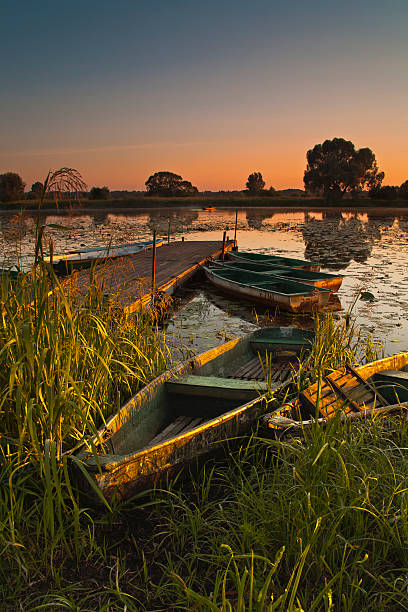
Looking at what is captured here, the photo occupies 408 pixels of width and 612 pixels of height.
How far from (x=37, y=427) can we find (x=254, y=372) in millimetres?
3240

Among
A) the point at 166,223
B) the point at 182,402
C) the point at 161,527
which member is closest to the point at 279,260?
the point at 182,402

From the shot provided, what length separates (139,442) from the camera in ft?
12.4

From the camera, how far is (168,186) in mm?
98938

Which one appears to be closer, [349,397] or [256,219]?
[349,397]

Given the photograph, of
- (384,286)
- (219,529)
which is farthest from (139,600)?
(384,286)

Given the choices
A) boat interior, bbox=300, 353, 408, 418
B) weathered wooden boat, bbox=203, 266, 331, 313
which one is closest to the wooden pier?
weathered wooden boat, bbox=203, 266, 331, 313

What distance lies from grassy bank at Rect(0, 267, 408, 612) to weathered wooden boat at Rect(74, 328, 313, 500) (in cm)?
19

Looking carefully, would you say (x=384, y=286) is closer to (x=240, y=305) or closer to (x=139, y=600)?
(x=240, y=305)

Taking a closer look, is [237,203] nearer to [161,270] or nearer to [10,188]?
[10,188]

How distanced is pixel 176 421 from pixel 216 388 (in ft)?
1.77

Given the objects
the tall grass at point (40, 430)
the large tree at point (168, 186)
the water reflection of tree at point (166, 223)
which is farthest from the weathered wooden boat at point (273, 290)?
the large tree at point (168, 186)

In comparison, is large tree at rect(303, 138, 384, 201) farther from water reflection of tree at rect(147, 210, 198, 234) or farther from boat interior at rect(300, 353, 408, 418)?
boat interior at rect(300, 353, 408, 418)

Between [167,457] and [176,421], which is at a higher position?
Answer: [167,457]

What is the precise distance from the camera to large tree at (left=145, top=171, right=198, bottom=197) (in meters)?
97.8
